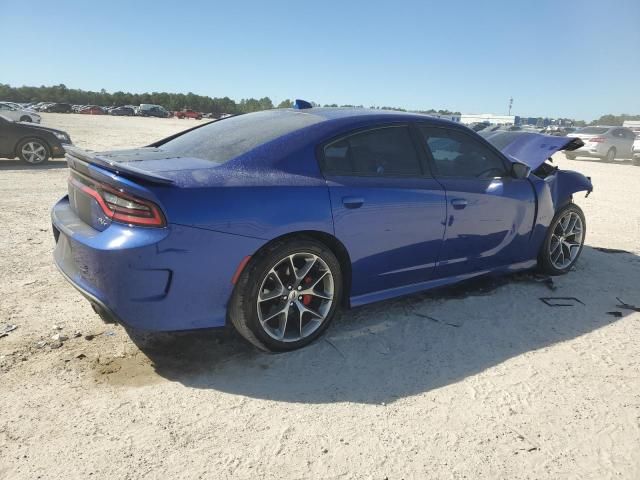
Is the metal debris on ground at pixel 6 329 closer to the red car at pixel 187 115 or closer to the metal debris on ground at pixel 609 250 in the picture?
the metal debris on ground at pixel 609 250

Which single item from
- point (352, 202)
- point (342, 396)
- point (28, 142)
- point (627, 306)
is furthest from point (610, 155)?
point (342, 396)

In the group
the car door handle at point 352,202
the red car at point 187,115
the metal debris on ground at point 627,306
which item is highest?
the red car at point 187,115

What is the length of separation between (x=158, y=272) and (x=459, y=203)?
2.29m

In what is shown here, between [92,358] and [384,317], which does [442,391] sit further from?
[92,358]

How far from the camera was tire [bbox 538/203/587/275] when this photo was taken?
4.70 metres

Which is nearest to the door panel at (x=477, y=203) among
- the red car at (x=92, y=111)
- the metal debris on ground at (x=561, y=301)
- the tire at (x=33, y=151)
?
the metal debris on ground at (x=561, y=301)

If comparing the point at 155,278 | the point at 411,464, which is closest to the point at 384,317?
the point at 411,464

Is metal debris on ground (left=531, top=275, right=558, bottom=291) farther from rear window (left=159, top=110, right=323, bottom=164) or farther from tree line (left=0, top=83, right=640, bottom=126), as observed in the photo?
tree line (left=0, top=83, right=640, bottom=126)

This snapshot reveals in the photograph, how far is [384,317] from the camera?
3.69 metres

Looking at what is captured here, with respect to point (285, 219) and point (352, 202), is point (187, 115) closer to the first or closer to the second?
point (352, 202)

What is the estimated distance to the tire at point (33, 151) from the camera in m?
11.1

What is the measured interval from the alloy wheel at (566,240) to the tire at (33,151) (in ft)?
37.1

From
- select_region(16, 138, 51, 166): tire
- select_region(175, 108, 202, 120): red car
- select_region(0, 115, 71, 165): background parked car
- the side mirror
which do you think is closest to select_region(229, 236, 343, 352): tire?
the side mirror

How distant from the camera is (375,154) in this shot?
3.41m
